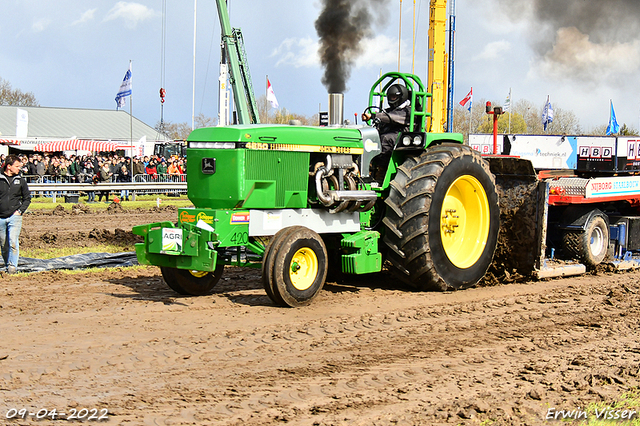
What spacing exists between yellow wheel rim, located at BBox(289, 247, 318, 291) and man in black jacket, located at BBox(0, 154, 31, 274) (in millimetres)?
4564

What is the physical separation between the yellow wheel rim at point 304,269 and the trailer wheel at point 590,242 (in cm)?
496

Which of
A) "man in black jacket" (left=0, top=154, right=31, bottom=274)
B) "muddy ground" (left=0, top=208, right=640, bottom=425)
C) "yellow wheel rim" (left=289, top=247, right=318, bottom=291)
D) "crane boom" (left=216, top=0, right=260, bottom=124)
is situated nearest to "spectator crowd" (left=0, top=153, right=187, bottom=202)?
"crane boom" (left=216, top=0, right=260, bottom=124)

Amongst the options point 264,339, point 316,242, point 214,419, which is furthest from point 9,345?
point 316,242

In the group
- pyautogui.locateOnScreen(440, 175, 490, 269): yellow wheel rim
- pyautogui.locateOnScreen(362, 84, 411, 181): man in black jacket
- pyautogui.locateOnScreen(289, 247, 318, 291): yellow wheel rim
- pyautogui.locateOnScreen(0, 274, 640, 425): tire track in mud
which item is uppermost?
pyautogui.locateOnScreen(362, 84, 411, 181): man in black jacket

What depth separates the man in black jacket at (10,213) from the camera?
9.52 m

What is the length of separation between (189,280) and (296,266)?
147 cm

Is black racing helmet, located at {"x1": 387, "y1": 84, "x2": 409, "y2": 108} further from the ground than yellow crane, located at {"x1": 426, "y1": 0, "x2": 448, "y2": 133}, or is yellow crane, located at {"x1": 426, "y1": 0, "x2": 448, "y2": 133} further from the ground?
yellow crane, located at {"x1": 426, "y1": 0, "x2": 448, "y2": 133}

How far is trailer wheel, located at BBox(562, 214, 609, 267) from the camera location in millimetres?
10391

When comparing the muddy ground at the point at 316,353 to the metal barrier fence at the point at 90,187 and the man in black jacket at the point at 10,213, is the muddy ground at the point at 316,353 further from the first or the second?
the metal barrier fence at the point at 90,187

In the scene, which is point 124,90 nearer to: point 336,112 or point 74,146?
point 74,146

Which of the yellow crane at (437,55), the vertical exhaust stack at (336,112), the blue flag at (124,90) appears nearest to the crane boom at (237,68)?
the blue flag at (124,90)

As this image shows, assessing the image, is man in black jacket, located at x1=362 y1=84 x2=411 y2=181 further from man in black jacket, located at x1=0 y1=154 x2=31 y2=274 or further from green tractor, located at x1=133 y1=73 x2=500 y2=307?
man in black jacket, located at x1=0 y1=154 x2=31 y2=274

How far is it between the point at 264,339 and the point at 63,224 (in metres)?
10.4

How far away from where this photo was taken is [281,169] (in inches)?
291
